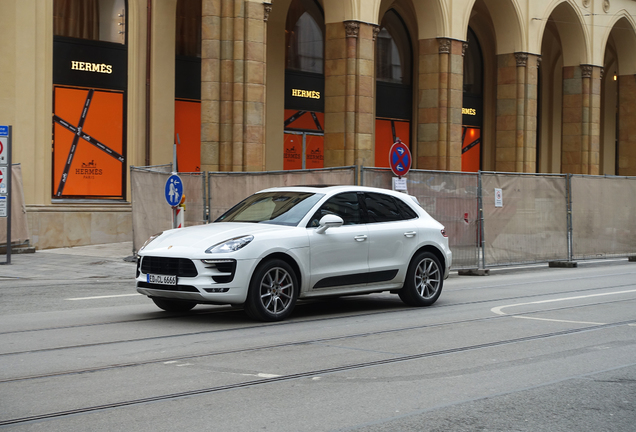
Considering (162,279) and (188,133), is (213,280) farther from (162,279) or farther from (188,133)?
(188,133)

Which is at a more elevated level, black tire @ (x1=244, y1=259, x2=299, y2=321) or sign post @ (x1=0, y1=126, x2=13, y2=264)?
sign post @ (x1=0, y1=126, x2=13, y2=264)

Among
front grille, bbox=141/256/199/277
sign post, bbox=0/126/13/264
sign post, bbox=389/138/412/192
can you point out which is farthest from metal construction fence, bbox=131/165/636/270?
front grille, bbox=141/256/199/277

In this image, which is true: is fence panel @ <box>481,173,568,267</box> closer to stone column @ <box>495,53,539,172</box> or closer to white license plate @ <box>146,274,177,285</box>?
white license plate @ <box>146,274,177,285</box>

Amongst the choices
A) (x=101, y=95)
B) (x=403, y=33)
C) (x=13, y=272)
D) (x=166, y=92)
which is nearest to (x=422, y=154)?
(x=403, y=33)

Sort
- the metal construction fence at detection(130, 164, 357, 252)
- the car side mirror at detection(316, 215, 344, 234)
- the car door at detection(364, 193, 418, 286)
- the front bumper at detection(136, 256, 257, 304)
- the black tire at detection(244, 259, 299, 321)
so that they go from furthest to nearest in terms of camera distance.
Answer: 1. the metal construction fence at detection(130, 164, 357, 252)
2. the car door at detection(364, 193, 418, 286)
3. the car side mirror at detection(316, 215, 344, 234)
4. the black tire at detection(244, 259, 299, 321)
5. the front bumper at detection(136, 256, 257, 304)

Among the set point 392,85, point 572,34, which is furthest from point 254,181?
point 572,34

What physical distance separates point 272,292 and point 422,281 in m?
2.71

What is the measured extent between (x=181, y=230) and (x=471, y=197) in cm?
905

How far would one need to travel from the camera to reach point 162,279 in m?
9.14

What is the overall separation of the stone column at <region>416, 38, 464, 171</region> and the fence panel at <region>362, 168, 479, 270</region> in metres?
11.6

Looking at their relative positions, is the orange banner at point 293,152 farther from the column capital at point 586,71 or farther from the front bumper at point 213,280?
the front bumper at point 213,280

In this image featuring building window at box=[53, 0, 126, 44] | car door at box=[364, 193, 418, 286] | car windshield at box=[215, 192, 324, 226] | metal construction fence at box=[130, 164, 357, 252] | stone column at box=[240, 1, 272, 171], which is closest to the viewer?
car windshield at box=[215, 192, 324, 226]

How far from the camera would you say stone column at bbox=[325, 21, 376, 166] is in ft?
84.0

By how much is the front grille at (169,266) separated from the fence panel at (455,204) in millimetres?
7937
